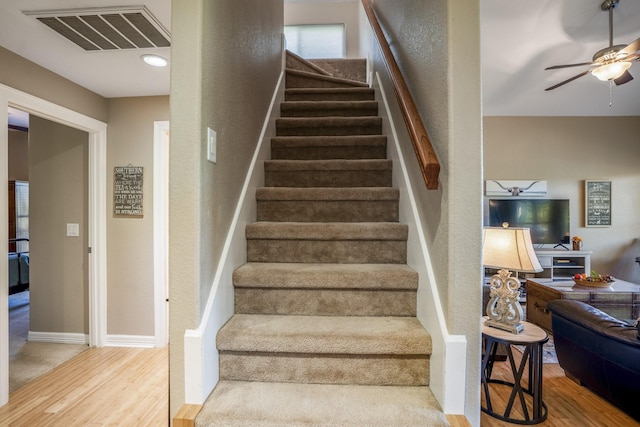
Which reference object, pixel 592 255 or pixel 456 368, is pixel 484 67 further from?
pixel 456 368

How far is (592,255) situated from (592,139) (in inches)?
71.9

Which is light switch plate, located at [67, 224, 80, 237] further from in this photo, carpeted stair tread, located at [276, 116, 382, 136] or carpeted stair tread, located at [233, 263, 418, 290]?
carpeted stair tread, located at [233, 263, 418, 290]

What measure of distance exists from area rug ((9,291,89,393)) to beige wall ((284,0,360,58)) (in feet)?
17.4

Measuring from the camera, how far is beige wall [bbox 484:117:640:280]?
5070 millimetres

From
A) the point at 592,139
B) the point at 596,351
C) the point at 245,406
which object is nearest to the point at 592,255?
the point at 592,139

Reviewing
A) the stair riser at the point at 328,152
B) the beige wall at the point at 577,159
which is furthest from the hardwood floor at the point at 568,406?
the beige wall at the point at 577,159

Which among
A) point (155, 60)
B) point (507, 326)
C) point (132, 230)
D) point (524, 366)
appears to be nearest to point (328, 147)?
point (155, 60)

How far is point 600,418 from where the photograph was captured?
200 centimetres

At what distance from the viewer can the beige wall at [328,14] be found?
5262mm

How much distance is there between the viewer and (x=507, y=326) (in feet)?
6.28

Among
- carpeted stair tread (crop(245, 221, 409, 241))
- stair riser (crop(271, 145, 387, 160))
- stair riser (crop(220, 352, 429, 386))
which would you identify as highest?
stair riser (crop(271, 145, 387, 160))

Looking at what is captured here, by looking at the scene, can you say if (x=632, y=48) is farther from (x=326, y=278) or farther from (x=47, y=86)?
(x=47, y=86)

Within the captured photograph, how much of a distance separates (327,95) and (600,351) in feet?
9.10

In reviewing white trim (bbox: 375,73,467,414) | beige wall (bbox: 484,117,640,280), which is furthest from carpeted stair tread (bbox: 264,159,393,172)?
beige wall (bbox: 484,117,640,280)
